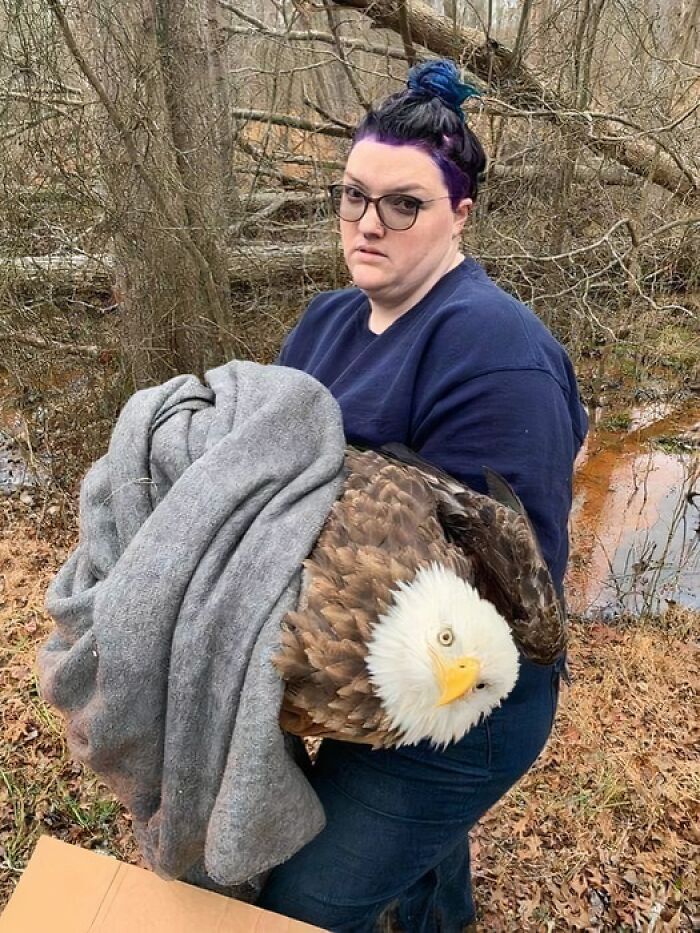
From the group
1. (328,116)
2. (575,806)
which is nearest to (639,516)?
(575,806)

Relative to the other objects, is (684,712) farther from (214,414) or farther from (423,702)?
(214,414)

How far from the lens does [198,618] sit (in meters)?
1.09

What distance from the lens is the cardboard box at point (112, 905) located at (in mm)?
1271

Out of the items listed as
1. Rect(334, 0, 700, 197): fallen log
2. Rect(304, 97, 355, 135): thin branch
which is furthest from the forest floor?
Rect(304, 97, 355, 135): thin branch

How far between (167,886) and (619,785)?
2.40 m

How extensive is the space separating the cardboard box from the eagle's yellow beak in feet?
1.95

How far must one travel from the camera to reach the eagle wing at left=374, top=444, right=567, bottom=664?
125cm

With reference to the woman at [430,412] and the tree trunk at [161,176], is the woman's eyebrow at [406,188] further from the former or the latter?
the tree trunk at [161,176]

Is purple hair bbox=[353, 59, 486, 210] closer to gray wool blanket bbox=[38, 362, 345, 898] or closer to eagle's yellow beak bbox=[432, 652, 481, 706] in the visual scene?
gray wool blanket bbox=[38, 362, 345, 898]

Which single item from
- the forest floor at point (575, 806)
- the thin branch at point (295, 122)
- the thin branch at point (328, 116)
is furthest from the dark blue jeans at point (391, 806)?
the thin branch at point (328, 116)

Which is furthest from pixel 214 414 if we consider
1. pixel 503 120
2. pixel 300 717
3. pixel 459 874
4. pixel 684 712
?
pixel 503 120

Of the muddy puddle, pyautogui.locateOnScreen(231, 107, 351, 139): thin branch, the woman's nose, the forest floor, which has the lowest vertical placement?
the muddy puddle

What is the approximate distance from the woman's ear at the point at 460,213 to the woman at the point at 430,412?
0.01 meters

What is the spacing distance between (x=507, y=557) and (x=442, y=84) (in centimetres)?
111
